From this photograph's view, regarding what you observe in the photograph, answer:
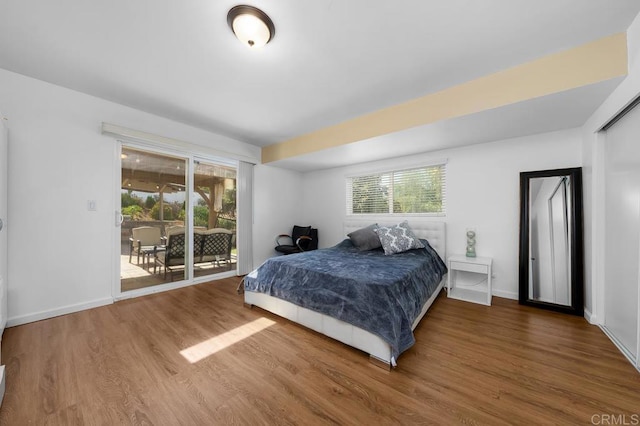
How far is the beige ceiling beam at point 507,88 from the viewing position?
1807 mm

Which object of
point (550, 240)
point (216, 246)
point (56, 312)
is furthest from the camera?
point (216, 246)

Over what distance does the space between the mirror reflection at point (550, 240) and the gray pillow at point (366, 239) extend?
1947 mm

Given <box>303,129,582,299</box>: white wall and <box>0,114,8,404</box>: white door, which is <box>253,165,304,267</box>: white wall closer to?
<box>303,129,582,299</box>: white wall

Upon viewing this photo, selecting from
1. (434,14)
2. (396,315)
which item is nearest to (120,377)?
(396,315)

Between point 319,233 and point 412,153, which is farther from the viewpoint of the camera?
point 319,233

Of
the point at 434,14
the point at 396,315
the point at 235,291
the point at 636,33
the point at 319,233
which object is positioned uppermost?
the point at 434,14

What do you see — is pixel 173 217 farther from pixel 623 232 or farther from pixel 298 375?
pixel 623 232

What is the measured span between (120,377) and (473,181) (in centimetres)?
445

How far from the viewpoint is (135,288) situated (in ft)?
10.7

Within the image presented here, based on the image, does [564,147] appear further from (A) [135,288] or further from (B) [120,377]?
(A) [135,288]

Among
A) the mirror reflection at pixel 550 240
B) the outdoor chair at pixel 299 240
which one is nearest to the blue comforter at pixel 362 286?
the mirror reflection at pixel 550 240

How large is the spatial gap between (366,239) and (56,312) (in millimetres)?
3911

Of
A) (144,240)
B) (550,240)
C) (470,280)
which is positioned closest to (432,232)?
(470,280)

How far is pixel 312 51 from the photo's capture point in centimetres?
198
